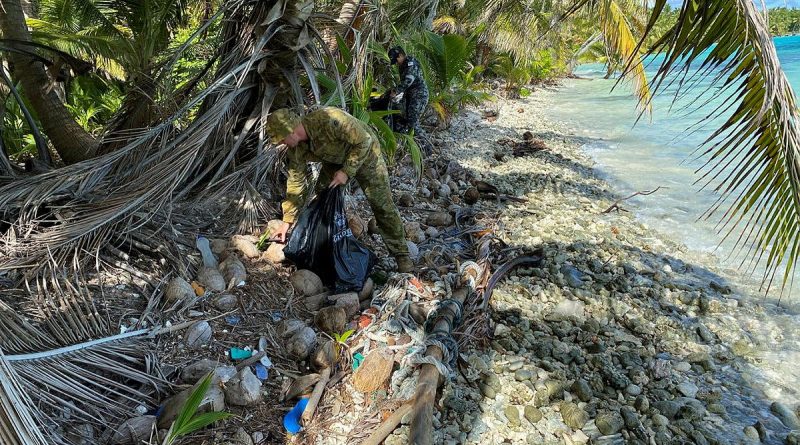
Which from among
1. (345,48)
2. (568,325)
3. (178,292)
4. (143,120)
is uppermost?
(345,48)

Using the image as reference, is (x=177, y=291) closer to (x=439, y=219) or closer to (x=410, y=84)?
(x=439, y=219)

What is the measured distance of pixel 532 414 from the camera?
2486 millimetres

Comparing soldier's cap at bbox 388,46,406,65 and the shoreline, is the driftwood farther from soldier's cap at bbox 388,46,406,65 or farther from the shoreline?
soldier's cap at bbox 388,46,406,65

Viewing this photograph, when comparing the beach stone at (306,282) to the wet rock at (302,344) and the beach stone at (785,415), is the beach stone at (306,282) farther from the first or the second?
the beach stone at (785,415)

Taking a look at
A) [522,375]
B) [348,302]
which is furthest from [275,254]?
[522,375]

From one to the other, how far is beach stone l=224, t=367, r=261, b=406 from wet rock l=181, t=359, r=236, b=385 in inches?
1.8

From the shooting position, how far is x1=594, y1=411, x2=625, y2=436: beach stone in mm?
2424

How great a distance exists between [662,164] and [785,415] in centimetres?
666

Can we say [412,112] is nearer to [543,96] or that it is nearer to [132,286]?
[132,286]

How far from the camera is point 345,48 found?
4512 mm

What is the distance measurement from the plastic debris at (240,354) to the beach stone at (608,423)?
1.90 metres

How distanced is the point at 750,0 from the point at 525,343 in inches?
85.8

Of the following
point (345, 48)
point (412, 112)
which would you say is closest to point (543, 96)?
point (412, 112)

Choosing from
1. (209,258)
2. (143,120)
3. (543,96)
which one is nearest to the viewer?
(209,258)
